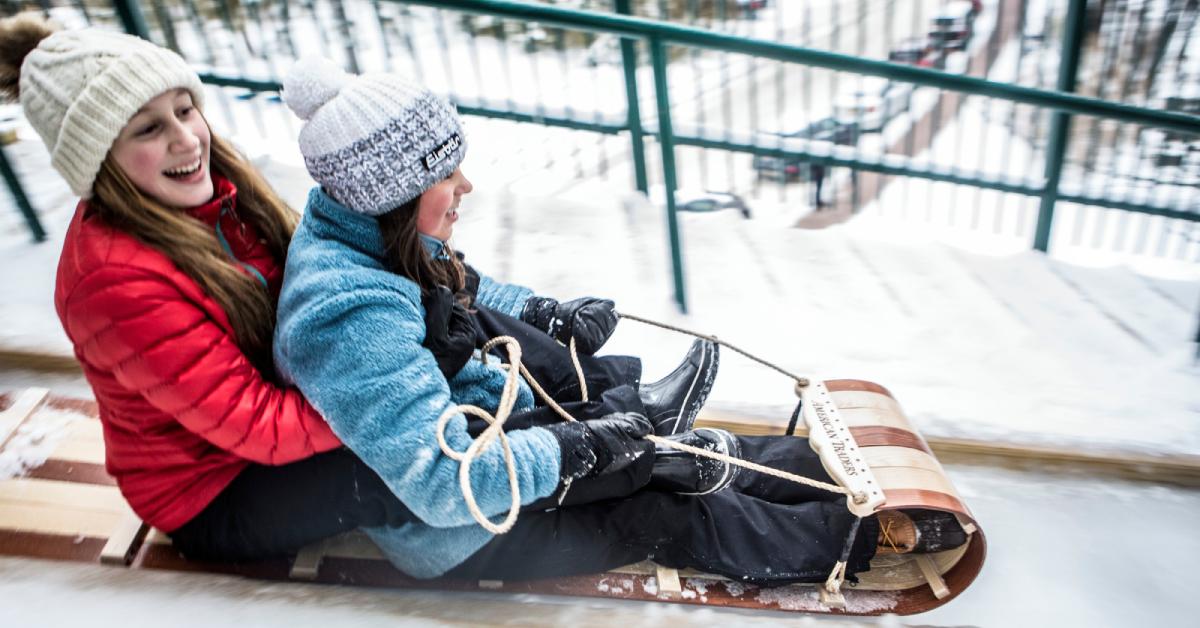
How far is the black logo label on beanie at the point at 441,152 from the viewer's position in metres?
1.33

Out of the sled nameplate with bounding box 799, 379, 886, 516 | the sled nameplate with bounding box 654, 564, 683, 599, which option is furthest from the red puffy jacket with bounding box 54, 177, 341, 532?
the sled nameplate with bounding box 799, 379, 886, 516

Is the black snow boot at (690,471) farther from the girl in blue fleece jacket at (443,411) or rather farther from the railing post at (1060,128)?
the railing post at (1060,128)

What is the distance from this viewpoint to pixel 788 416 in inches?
87.3

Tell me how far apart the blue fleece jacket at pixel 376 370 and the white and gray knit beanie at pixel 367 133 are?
8 centimetres

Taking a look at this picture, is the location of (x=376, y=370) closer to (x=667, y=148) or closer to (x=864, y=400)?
(x=864, y=400)

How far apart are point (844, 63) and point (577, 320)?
1100 mm

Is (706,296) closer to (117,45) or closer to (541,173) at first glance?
(541,173)

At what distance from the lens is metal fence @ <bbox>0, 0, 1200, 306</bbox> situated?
3.42m

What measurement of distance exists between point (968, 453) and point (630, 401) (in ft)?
3.49

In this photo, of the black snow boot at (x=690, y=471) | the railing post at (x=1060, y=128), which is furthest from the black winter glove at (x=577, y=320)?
the railing post at (x=1060, y=128)

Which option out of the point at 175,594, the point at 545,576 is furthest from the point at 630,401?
the point at 175,594

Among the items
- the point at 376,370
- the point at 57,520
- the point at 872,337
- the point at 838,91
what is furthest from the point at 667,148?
the point at 838,91

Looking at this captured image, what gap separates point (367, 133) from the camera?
4.14 feet

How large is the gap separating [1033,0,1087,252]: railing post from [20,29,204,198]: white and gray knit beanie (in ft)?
10.1
